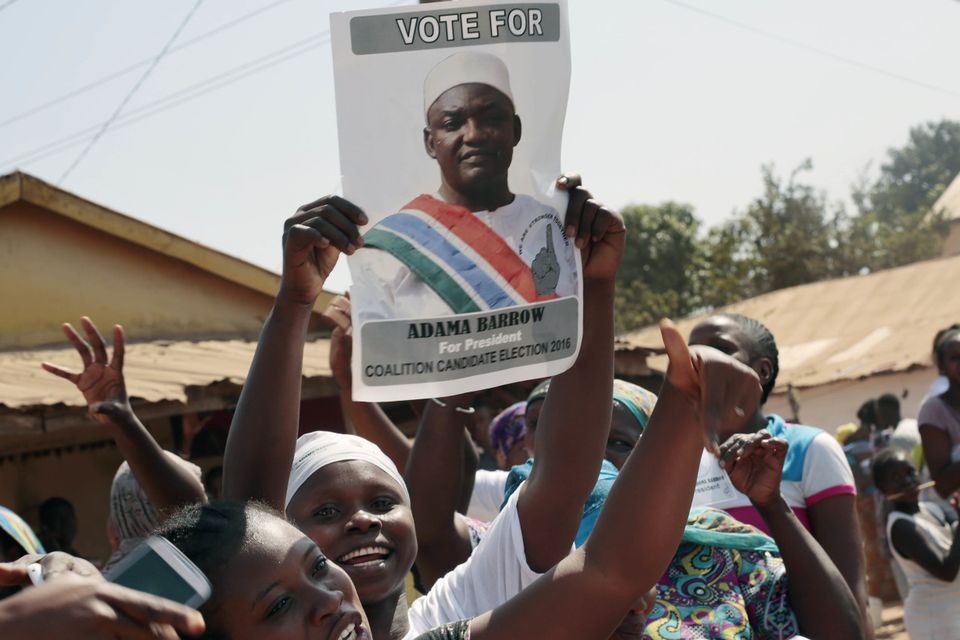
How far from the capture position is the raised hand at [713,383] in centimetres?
191

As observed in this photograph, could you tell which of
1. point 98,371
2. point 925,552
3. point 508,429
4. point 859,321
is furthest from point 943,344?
point 859,321

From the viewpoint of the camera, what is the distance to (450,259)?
238cm

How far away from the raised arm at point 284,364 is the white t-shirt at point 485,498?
211 centimetres

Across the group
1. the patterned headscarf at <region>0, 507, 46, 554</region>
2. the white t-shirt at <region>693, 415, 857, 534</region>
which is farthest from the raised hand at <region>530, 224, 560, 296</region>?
the patterned headscarf at <region>0, 507, 46, 554</region>

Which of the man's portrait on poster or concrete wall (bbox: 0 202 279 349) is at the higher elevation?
concrete wall (bbox: 0 202 279 349)

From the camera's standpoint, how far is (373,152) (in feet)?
7.74

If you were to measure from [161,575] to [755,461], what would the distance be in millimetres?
1245

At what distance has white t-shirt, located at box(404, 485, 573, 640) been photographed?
2.51 m

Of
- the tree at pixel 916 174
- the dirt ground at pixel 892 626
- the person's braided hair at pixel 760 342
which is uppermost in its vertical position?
the tree at pixel 916 174

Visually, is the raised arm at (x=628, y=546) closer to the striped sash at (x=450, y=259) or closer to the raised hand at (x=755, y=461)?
the raised hand at (x=755, y=461)

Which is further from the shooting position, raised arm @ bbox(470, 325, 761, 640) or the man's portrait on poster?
the man's portrait on poster

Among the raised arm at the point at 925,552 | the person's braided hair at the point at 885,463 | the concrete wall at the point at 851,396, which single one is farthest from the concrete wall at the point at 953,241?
the raised arm at the point at 925,552

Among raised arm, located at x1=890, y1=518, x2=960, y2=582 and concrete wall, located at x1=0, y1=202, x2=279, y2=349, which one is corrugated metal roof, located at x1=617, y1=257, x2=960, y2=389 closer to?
concrete wall, located at x1=0, y1=202, x2=279, y2=349

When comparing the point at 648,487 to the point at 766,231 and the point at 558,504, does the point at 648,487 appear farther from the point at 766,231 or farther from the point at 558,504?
the point at 766,231
